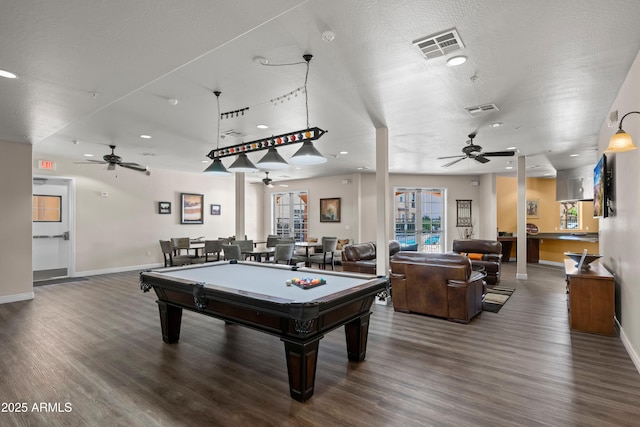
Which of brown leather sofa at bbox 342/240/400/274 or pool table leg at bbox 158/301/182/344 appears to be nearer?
pool table leg at bbox 158/301/182/344

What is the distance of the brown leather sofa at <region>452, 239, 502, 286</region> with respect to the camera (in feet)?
22.9

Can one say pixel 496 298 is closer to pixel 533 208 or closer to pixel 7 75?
pixel 533 208

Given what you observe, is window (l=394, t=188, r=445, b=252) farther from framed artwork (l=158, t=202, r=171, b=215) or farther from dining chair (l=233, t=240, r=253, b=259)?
framed artwork (l=158, t=202, r=171, b=215)

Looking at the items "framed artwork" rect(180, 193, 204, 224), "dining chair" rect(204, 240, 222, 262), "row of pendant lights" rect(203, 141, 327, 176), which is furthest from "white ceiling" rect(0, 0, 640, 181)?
"framed artwork" rect(180, 193, 204, 224)

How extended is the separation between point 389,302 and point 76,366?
4.16 meters

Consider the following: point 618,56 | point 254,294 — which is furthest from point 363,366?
point 618,56

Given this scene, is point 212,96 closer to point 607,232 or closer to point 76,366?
point 76,366

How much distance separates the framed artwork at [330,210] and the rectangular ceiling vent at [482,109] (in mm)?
6487

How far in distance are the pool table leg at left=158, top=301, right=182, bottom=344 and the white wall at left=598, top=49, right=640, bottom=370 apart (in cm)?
461

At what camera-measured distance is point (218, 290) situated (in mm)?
2838

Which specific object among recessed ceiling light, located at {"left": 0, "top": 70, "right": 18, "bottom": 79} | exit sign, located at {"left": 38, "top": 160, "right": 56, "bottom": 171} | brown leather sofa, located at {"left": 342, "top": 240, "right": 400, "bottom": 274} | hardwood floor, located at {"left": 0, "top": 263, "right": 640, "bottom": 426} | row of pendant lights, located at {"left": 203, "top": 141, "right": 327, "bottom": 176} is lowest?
hardwood floor, located at {"left": 0, "top": 263, "right": 640, "bottom": 426}

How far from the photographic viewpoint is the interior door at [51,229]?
7.67 m

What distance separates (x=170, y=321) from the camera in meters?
3.70

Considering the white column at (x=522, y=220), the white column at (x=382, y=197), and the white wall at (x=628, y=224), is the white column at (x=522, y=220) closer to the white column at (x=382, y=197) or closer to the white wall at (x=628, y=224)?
the white wall at (x=628, y=224)
